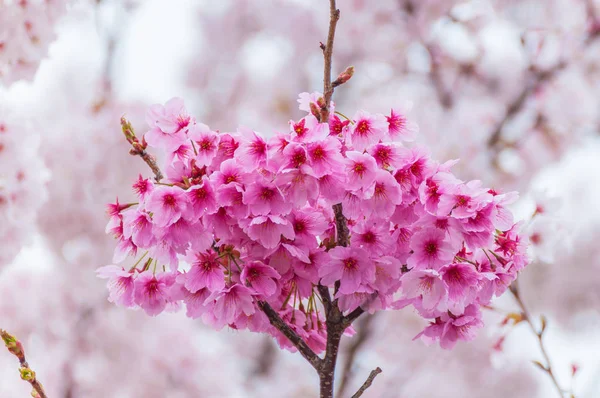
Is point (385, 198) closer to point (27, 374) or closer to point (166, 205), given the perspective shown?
point (166, 205)

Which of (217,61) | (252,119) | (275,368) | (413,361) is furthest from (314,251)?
(217,61)

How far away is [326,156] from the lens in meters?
0.73

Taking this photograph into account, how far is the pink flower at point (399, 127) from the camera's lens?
85 centimetres

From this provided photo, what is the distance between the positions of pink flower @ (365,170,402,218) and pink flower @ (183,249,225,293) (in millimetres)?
210

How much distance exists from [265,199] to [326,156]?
0.09m

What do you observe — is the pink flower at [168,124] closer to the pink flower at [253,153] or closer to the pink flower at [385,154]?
the pink flower at [253,153]

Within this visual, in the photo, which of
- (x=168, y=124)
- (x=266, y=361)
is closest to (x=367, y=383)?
(x=168, y=124)

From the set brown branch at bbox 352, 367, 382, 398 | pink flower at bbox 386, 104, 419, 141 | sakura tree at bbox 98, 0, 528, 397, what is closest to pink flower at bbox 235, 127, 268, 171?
sakura tree at bbox 98, 0, 528, 397

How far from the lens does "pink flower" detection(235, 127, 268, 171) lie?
74 cm

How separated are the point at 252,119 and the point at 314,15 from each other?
48.4 inches

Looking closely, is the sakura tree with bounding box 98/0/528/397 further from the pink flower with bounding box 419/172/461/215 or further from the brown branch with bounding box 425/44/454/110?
the brown branch with bounding box 425/44/454/110

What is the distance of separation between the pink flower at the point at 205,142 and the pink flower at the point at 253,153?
0.19 ft

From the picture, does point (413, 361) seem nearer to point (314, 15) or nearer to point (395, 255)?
point (314, 15)

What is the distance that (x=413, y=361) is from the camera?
4676 millimetres
